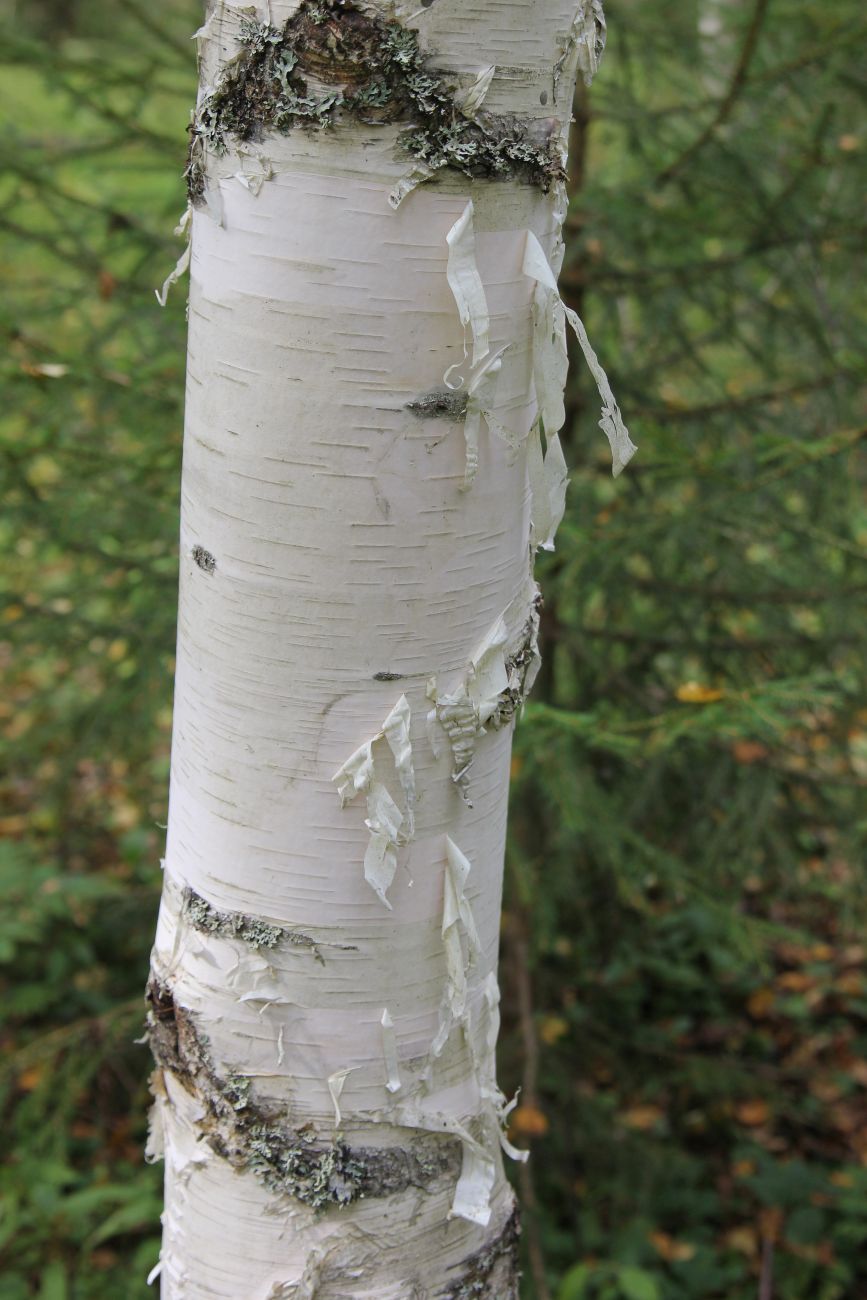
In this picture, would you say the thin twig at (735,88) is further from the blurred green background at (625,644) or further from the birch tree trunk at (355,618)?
the birch tree trunk at (355,618)

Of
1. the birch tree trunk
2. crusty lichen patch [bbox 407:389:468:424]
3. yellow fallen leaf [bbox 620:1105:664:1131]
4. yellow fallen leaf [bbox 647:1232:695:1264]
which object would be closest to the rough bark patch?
the birch tree trunk

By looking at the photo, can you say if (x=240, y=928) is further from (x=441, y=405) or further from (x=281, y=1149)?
(x=441, y=405)

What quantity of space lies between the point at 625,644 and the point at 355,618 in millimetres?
1938

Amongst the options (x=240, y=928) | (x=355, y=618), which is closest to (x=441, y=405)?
(x=355, y=618)

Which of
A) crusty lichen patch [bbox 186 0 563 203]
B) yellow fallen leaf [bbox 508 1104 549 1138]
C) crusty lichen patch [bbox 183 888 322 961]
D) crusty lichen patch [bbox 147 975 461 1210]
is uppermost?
crusty lichen patch [bbox 186 0 563 203]

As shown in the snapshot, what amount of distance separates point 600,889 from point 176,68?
2.37m

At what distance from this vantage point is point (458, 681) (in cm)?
87

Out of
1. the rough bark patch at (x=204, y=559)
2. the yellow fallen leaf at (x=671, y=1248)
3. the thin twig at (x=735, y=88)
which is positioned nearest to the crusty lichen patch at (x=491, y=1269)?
the rough bark patch at (x=204, y=559)

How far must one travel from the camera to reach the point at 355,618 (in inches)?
31.9

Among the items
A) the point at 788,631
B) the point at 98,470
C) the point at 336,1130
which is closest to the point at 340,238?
the point at 336,1130

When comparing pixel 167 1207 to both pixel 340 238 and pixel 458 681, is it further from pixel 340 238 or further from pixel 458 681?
pixel 340 238

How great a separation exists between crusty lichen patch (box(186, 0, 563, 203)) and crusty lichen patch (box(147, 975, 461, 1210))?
0.73 m

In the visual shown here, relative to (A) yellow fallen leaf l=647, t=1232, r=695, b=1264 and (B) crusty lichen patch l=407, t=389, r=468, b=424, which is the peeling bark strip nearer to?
(B) crusty lichen patch l=407, t=389, r=468, b=424

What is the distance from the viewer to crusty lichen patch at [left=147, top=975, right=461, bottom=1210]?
36.4 inches
